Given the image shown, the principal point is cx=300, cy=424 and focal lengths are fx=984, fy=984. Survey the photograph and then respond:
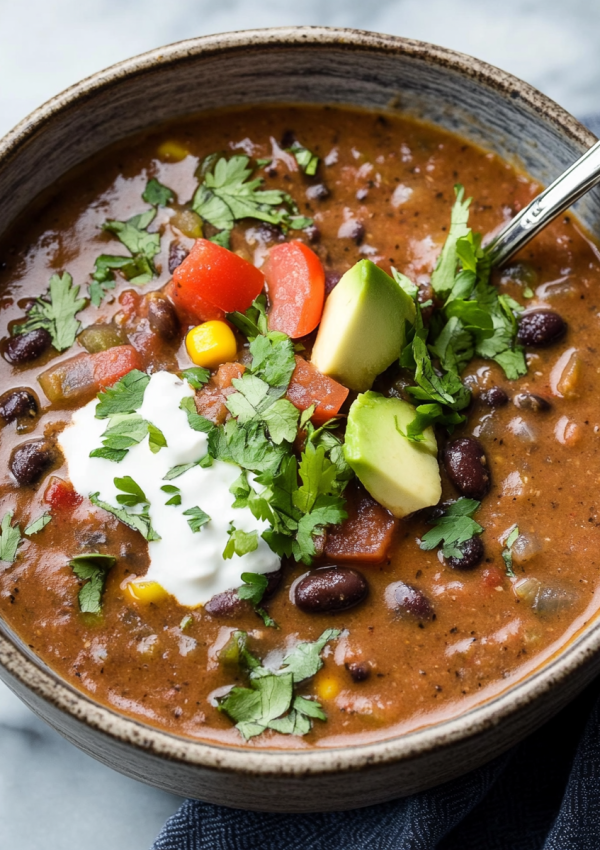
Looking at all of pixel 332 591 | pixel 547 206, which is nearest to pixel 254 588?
pixel 332 591

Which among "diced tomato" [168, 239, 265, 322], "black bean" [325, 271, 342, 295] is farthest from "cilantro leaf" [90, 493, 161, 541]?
"black bean" [325, 271, 342, 295]

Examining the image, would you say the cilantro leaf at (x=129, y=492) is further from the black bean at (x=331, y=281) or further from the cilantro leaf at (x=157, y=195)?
the cilantro leaf at (x=157, y=195)

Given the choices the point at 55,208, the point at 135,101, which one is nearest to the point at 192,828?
the point at 55,208

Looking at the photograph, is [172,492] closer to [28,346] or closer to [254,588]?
[254,588]

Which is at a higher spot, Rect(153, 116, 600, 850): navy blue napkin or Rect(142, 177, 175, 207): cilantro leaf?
Rect(142, 177, 175, 207): cilantro leaf

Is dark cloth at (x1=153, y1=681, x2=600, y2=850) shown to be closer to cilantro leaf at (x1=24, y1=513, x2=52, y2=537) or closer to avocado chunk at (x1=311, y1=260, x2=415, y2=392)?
cilantro leaf at (x1=24, y1=513, x2=52, y2=537)

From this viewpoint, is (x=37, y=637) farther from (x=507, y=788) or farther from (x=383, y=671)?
(x=507, y=788)

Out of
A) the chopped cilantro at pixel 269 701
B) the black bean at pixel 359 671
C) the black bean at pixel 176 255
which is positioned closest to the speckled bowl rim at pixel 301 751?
the chopped cilantro at pixel 269 701
